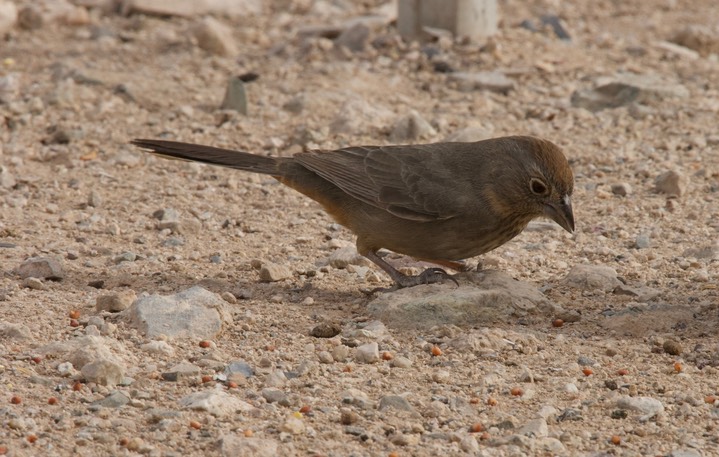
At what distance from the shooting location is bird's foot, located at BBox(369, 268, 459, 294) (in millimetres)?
6090

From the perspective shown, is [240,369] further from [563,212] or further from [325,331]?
[563,212]

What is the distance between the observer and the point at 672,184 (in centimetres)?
748

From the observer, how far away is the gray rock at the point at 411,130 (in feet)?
27.6

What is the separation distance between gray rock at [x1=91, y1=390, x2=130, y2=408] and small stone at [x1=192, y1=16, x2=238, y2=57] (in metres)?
5.90

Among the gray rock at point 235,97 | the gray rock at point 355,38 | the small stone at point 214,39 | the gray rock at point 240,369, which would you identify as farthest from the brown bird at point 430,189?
the small stone at point 214,39

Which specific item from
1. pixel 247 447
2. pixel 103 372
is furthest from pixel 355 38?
pixel 247 447

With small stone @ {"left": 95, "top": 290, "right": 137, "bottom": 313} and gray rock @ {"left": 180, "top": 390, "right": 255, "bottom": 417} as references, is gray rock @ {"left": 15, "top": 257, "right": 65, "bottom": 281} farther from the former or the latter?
gray rock @ {"left": 180, "top": 390, "right": 255, "bottom": 417}

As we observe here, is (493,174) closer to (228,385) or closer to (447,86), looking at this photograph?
(228,385)

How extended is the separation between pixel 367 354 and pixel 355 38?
5.39 metres

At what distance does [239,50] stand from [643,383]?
20.5 ft

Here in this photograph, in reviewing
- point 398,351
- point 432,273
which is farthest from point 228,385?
point 432,273

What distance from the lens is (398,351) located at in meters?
5.35

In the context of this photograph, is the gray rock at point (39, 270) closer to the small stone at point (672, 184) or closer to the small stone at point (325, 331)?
the small stone at point (325, 331)

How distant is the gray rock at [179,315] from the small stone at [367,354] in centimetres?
70
